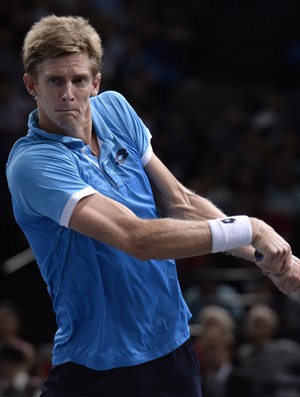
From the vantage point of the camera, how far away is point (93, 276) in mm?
3947

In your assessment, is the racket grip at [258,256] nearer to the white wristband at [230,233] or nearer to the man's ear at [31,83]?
the white wristband at [230,233]

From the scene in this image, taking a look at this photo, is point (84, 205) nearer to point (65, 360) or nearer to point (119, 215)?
Answer: point (119, 215)

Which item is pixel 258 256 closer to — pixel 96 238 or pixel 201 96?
pixel 96 238

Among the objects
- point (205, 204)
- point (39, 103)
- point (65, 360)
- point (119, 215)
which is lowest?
point (65, 360)

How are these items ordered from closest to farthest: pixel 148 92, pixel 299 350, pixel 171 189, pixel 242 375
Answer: pixel 171 189 < pixel 242 375 < pixel 299 350 < pixel 148 92

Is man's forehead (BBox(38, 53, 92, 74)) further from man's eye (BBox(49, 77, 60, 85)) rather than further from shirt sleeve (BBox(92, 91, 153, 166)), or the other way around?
shirt sleeve (BBox(92, 91, 153, 166))

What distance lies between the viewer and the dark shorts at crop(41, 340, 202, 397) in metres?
3.97

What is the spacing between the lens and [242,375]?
7527mm

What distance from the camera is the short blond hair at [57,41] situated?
3.88 m

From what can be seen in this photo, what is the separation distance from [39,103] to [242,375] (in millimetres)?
4107

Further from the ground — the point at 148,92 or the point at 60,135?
the point at 60,135

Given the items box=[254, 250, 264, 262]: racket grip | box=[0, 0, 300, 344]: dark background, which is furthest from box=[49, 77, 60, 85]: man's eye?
box=[0, 0, 300, 344]: dark background

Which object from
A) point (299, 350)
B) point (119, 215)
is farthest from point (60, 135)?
point (299, 350)

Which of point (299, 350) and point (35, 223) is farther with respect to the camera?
point (299, 350)
